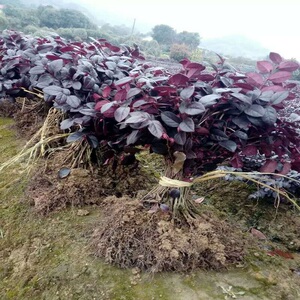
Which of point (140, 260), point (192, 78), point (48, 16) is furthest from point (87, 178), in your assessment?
point (48, 16)

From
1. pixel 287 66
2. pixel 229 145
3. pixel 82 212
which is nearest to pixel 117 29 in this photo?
pixel 82 212

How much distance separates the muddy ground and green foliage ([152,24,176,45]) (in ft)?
17.6

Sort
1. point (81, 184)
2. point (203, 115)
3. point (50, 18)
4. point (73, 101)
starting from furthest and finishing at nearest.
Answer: point (50, 18), point (81, 184), point (73, 101), point (203, 115)

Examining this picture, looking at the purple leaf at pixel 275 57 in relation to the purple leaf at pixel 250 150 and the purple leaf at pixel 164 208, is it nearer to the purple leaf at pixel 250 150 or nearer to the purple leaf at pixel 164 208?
the purple leaf at pixel 250 150

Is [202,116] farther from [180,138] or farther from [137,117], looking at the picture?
[137,117]

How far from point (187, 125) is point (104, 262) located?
1.70 feet

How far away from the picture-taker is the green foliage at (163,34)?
629 cm

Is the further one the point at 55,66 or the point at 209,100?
the point at 55,66

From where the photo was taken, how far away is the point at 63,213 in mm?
1313

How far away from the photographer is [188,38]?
619 cm

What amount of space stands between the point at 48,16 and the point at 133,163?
25.2ft

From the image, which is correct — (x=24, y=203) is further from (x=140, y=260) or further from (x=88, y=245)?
(x=140, y=260)

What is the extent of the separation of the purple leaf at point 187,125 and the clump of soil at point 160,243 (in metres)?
0.32

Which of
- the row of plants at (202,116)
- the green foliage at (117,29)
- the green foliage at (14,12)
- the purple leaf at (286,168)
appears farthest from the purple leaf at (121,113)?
the green foliage at (14,12)
